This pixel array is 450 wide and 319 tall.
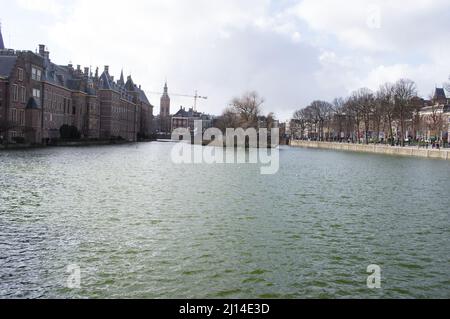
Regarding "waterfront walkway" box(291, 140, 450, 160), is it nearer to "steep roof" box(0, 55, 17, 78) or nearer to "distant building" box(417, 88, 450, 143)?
"distant building" box(417, 88, 450, 143)

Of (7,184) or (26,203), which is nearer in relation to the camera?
(26,203)

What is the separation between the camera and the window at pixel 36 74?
7343 cm

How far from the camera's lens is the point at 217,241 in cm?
1462

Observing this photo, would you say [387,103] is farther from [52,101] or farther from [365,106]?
[52,101]

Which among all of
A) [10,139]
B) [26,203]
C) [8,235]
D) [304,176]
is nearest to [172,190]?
[26,203]

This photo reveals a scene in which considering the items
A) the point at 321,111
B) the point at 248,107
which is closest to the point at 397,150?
the point at 248,107

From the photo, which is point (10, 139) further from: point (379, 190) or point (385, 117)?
point (385, 117)

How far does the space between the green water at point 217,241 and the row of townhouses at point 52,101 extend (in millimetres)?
45965

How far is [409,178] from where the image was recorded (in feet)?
119

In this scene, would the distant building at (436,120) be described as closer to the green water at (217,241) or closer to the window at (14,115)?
the green water at (217,241)

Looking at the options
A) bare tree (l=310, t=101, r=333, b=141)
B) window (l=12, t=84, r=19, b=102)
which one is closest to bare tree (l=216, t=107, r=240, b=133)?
bare tree (l=310, t=101, r=333, b=141)

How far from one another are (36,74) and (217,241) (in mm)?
69610

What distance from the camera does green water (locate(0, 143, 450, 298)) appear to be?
10.8m
